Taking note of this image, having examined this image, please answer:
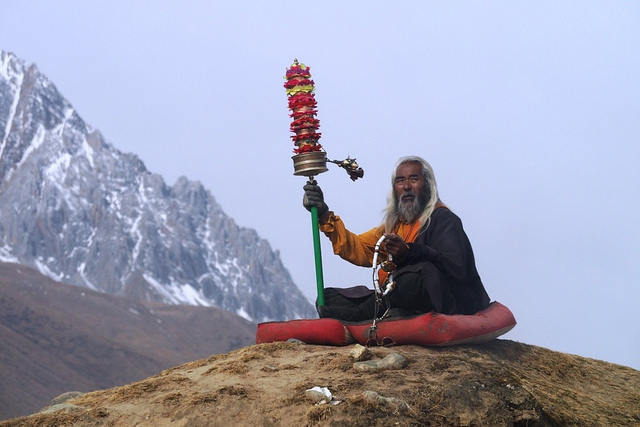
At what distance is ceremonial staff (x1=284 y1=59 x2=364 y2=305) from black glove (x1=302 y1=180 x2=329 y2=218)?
0.16ft

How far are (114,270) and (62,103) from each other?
3871 cm

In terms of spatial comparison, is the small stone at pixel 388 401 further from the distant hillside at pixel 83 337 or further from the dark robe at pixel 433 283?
the distant hillside at pixel 83 337

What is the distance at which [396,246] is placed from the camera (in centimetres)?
741

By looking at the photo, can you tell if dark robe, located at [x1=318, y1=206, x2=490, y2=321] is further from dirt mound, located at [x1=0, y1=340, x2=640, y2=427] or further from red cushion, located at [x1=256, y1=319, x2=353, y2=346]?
dirt mound, located at [x1=0, y1=340, x2=640, y2=427]

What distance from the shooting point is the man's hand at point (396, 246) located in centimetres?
739

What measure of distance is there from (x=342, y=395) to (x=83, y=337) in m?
80.1

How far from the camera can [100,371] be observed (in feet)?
256

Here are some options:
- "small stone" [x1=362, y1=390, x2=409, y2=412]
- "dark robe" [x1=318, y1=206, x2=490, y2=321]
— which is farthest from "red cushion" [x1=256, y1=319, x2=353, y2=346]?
"small stone" [x1=362, y1=390, x2=409, y2=412]

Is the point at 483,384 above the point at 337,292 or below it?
below

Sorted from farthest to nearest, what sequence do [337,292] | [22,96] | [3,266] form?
[22,96]
[3,266]
[337,292]

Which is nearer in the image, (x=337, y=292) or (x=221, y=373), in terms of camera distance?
(x=221, y=373)

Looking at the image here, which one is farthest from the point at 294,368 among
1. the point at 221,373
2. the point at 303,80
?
the point at 303,80

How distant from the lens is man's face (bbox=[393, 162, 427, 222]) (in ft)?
27.0

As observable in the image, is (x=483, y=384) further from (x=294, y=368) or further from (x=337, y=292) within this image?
(x=337, y=292)
